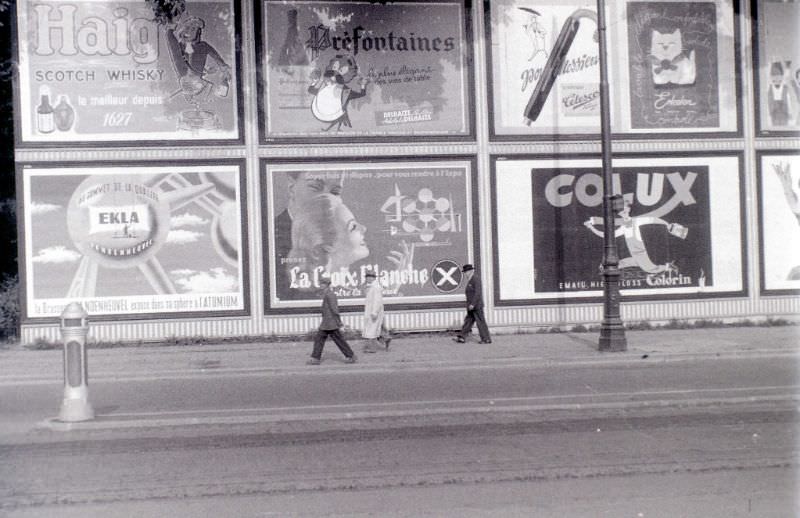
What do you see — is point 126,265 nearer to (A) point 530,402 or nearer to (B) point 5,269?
(B) point 5,269

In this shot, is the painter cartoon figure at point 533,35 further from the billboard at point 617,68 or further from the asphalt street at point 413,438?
the asphalt street at point 413,438

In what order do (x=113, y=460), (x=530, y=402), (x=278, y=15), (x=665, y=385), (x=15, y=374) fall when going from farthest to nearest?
(x=278, y=15) < (x=15, y=374) < (x=665, y=385) < (x=530, y=402) < (x=113, y=460)

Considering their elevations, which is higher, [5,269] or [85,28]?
[85,28]

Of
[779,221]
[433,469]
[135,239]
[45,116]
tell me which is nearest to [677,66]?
[779,221]

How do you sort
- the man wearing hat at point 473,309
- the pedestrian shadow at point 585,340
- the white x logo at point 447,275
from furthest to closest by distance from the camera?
the white x logo at point 447,275 < the man wearing hat at point 473,309 < the pedestrian shadow at point 585,340

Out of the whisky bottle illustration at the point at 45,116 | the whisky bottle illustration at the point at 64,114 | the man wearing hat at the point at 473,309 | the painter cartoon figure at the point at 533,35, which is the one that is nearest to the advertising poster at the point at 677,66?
the painter cartoon figure at the point at 533,35

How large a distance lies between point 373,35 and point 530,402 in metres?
11.5

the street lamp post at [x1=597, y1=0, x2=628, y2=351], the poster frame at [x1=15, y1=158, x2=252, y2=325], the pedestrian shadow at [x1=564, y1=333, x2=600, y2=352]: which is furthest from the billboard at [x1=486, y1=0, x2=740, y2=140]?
the poster frame at [x1=15, y1=158, x2=252, y2=325]

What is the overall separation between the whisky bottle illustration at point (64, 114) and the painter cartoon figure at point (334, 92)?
16.8 feet

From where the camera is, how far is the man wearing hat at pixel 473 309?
18.8m

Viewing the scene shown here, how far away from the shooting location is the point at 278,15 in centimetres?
2027

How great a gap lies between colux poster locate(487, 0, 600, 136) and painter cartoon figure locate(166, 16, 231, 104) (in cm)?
618

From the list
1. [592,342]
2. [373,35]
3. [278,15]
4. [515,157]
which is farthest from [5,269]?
[592,342]

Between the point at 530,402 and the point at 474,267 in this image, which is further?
the point at 474,267
